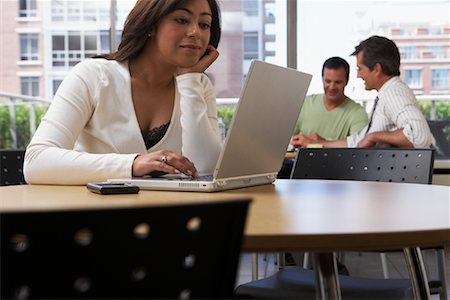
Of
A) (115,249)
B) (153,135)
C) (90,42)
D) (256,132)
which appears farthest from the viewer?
(90,42)

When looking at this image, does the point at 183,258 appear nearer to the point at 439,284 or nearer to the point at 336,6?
the point at 439,284

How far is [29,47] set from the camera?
6.10 metres

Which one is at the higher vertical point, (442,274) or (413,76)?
(413,76)

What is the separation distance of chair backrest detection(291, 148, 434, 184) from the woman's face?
0.53 m

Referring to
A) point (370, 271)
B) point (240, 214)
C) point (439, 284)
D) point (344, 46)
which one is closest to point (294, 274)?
point (439, 284)

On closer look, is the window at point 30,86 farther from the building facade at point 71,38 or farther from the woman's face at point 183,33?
the woman's face at point 183,33

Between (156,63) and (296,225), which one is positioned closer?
(296,225)

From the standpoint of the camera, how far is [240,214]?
0.80m

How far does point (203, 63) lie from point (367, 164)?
632mm

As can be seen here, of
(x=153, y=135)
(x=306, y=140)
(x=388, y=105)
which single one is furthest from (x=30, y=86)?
(x=153, y=135)

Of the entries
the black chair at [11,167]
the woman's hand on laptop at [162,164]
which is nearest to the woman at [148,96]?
the woman's hand on laptop at [162,164]

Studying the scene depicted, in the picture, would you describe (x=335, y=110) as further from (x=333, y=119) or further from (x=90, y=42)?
(x=90, y=42)

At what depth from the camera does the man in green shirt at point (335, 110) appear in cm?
530

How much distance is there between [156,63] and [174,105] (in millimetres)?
147
